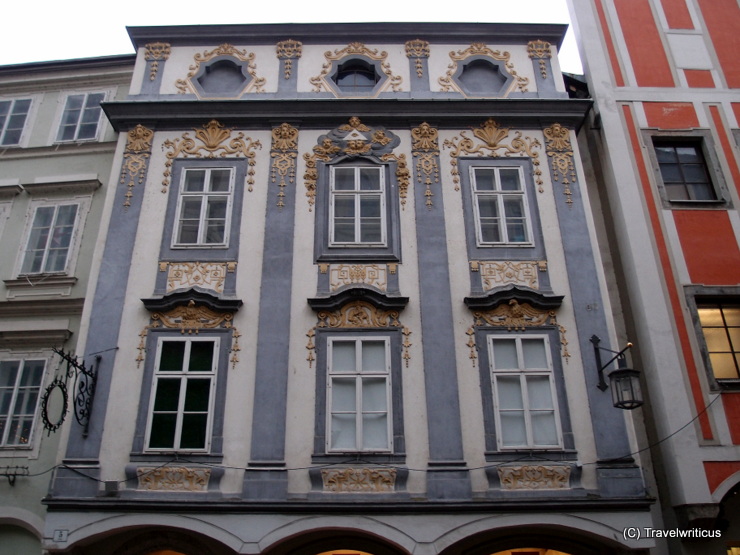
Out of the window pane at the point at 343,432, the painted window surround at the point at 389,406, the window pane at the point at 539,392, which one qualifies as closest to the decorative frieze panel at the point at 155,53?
the painted window surround at the point at 389,406

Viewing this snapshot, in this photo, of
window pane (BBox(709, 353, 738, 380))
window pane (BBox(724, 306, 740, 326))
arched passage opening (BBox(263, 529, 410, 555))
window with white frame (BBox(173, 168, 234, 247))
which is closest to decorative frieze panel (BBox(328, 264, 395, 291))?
window with white frame (BBox(173, 168, 234, 247))

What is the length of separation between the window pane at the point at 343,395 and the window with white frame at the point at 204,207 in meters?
3.54

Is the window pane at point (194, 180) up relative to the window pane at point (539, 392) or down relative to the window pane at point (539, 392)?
up

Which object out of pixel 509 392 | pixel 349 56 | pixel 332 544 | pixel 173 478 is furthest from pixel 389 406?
pixel 349 56

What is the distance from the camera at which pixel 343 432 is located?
35.6ft

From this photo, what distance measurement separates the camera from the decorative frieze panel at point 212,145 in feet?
43.7

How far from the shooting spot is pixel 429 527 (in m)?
10.1

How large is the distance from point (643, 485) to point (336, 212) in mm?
7377

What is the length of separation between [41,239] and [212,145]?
13.6ft

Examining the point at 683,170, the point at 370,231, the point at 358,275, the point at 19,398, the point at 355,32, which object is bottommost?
the point at 19,398

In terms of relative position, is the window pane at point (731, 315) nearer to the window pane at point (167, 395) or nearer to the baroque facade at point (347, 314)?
the baroque facade at point (347, 314)

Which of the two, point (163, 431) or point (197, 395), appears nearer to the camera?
point (163, 431)

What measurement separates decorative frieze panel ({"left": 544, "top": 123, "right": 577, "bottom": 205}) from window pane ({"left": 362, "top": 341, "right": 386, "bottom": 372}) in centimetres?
490

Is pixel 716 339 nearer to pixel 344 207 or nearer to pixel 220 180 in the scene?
pixel 344 207
